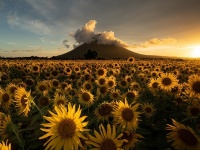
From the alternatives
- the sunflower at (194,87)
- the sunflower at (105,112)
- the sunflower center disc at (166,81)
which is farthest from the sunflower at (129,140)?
the sunflower center disc at (166,81)

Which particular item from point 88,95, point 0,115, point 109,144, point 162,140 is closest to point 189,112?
point 162,140

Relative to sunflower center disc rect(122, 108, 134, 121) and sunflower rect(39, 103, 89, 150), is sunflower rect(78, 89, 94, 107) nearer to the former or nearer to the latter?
sunflower center disc rect(122, 108, 134, 121)

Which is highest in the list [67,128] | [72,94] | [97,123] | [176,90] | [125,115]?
[67,128]

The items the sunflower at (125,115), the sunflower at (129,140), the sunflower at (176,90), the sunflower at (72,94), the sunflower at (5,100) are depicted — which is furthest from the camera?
the sunflower at (176,90)

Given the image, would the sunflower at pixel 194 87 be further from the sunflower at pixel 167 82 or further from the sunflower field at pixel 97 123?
the sunflower at pixel 167 82

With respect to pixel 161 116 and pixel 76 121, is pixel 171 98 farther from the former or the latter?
pixel 76 121

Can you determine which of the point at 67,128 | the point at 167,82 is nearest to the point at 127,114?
the point at 67,128

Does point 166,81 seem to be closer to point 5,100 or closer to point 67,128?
point 5,100

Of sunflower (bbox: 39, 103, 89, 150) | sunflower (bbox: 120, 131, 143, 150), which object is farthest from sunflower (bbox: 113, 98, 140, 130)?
sunflower (bbox: 39, 103, 89, 150)

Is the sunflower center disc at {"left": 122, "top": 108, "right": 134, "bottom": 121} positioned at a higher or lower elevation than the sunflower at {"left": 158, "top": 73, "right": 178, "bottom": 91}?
higher

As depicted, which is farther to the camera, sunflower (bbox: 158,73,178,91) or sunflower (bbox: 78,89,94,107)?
sunflower (bbox: 158,73,178,91)

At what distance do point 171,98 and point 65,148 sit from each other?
23.7 ft

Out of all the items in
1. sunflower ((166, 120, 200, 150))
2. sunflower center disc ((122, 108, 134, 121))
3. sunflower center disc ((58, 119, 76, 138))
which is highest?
sunflower center disc ((58, 119, 76, 138))

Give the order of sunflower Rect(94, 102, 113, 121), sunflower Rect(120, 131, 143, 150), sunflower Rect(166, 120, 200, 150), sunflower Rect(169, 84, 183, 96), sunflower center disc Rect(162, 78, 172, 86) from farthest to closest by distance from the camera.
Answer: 1. sunflower center disc Rect(162, 78, 172, 86)
2. sunflower Rect(169, 84, 183, 96)
3. sunflower Rect(94, 102, 113, 121)
4. sunflower Rect(120, 131, 143, 150)
5. sunflower Rect(166, 120, 200, 150)
